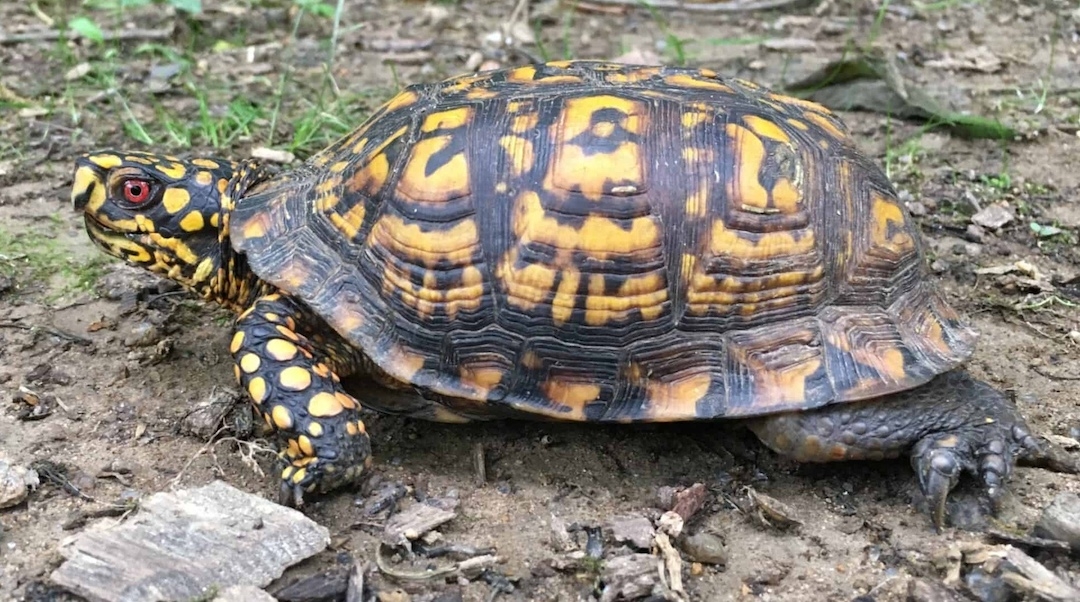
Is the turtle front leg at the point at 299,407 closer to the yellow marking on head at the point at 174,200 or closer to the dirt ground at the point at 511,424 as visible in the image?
the dirt ground at the point at 511,424

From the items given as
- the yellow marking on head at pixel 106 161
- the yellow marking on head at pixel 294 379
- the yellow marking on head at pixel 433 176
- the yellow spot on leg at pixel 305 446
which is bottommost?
the yellow spot on leg at pixel 305 446

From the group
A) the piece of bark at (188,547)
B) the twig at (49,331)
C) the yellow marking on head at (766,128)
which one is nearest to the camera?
the piece of bark at (188,547)

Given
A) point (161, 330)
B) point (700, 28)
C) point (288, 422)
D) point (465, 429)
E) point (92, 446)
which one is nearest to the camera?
point (288, 422)

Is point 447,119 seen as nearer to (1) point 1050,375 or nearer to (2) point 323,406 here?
(2) point 323,406

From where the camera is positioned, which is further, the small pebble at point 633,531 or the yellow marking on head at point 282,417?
the yellow marking on head at point 282,417

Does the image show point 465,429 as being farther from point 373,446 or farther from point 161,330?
point 161,330

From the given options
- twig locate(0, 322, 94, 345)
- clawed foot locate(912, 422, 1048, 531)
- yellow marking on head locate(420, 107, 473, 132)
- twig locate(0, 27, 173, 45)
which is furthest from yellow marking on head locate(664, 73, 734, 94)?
twig locate(0, 27, 173, 45)

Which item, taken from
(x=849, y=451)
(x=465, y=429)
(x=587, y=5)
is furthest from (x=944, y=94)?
(x=465, y=429)

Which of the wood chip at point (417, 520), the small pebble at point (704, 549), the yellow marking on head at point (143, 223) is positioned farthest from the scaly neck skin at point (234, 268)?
the small pebble at point (704, 549)
